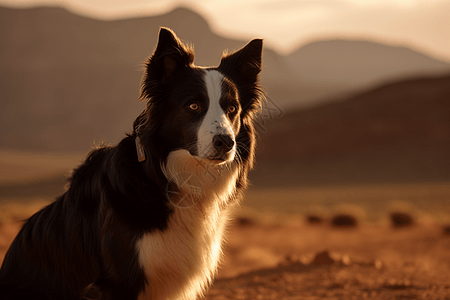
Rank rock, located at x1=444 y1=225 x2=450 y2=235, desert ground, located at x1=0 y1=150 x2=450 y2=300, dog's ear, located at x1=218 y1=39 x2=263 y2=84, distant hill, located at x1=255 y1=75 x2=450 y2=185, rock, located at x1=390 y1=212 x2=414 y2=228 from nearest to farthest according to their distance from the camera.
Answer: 1. dog's ear, located at x1=218 y1=39 x2=263 y2=84
2. desert ground, located at x1=0 y1=150 x2=450 y2=300
3. rock, located at x1=444 y1=225 x2=450 y2=235
4. rock, located at x1=390 y1=212 x2=414 y2=228
5. distant hill, located at x1=255 y1=75 x2=450 y2=185

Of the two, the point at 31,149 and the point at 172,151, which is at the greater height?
the point at 172,151

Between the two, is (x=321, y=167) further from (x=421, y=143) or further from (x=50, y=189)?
(x=50, y=189)

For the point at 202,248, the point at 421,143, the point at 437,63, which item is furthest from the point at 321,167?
the point at 437,63

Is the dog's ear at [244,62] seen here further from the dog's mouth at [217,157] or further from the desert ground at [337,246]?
the desert ground at [337,246]

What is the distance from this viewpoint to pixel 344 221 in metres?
17.5

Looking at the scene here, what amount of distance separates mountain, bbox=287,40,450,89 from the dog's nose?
500 feet

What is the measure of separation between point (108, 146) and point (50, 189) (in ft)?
129

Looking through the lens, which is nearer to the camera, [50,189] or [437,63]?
[50,189]

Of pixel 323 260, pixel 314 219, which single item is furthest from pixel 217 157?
pixel 314 219

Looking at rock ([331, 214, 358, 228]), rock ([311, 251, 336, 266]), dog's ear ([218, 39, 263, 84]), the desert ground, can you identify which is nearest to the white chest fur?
dog's ear ([218, 39, 263, 84])

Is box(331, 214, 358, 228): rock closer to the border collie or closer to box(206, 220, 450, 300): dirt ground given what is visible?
box(206, 220, 450, 300): dirt ground

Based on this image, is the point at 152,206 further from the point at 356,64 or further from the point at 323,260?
the point at 356,64

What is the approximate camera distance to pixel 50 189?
132ft

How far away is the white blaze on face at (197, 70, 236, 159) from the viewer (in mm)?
3824
